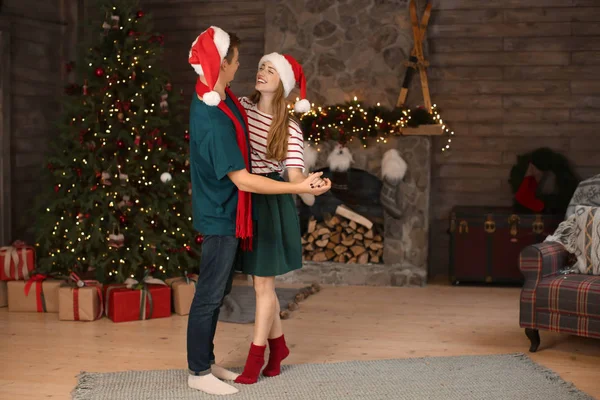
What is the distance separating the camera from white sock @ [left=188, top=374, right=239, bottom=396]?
340cm

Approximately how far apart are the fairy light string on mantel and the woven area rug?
2.56 metres

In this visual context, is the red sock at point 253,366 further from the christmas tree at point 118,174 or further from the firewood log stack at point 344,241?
the firewood log stack at point 344,241

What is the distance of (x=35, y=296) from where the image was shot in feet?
16.8

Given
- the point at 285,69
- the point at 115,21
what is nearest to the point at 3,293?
the point at 115,21

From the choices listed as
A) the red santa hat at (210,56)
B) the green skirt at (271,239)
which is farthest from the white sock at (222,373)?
the red santa hat at (210,56)

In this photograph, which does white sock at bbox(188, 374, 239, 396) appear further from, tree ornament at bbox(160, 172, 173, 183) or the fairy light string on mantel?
the fairy light string on mantel

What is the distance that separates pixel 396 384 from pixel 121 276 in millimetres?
2272

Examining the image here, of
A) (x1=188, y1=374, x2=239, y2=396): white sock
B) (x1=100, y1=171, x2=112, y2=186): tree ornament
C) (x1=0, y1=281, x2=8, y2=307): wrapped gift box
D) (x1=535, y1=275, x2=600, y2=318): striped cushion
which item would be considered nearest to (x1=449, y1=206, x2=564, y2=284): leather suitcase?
(x1=535, y1=275, x2=600, y2=318): striped cushion

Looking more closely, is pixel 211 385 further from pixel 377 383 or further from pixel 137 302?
pixel 137 302

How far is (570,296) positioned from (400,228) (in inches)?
95.2

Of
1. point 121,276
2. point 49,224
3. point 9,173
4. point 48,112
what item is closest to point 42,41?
point 48,112

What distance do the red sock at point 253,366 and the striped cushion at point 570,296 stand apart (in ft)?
5.16

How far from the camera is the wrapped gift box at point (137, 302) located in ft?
15.9

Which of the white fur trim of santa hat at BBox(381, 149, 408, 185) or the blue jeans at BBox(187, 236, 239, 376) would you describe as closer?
the blue jeans at BBox(187, 236, 239, 376)
